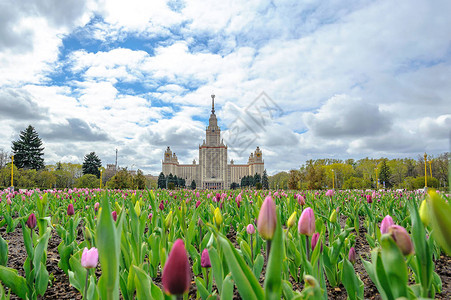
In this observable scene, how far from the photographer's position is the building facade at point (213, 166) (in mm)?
122250

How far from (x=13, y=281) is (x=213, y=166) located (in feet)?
400

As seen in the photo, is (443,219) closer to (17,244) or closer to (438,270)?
(438,270)

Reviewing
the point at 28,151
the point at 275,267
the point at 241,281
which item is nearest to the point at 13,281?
the point at 241,281

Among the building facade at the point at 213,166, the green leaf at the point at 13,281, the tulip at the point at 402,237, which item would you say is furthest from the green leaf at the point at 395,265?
the building facade at the point at 213,166

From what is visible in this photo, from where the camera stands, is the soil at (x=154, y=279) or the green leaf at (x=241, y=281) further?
the soil at (x=154, y=279)

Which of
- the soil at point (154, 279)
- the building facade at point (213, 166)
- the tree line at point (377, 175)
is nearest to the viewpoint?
the soil at point (154, 279)

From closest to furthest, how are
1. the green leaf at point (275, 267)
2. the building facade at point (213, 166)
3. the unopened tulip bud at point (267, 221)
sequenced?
the green leaf at point (275, 267) → the unopened tulip bud at point (267, 221) → the building facade at point (213, 166)

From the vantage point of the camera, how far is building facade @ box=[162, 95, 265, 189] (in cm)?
12225

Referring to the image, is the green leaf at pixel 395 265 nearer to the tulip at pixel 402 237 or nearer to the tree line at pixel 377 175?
the tulip at pixel 402 237

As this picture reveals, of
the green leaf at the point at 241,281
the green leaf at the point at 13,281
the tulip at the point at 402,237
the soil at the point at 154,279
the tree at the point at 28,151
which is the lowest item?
the soil at the point at 154,279

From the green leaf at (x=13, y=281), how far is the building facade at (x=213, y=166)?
382 ft

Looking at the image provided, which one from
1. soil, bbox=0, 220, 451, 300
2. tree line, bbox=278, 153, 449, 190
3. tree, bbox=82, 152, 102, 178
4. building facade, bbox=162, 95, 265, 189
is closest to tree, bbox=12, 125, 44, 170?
tree, bbox=82, 152, 102, 178

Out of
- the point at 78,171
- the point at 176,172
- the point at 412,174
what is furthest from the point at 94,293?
the point at 176,172

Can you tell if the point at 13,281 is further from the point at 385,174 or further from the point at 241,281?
the point at 385,174
